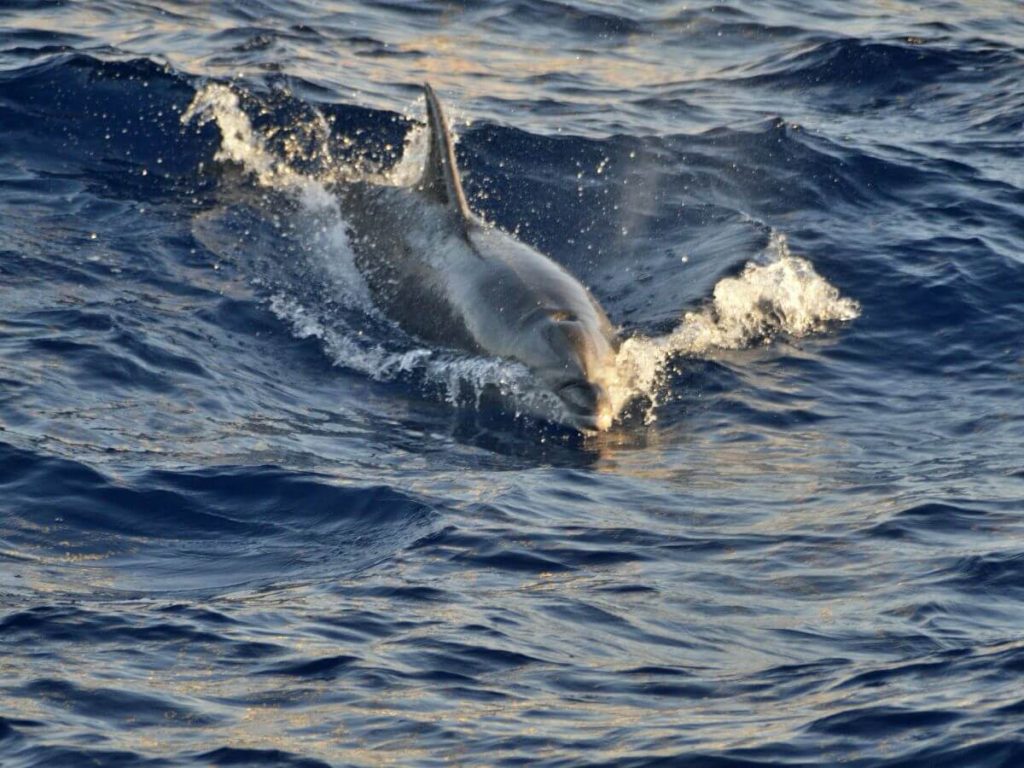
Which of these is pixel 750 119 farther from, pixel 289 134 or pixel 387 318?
pixel 387 318

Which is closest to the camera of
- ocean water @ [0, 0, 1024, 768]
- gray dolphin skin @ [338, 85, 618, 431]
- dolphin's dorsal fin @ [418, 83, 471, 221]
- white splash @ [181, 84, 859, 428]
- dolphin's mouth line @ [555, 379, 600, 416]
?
ocean water @ [0, 0, 1024, 768]

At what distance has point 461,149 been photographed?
19.0m

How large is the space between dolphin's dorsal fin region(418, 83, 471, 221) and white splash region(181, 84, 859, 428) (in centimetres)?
106

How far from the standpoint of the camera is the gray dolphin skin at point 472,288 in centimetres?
1253

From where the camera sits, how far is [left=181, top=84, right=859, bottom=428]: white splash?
511 inches

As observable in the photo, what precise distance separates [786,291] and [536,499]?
5.21m

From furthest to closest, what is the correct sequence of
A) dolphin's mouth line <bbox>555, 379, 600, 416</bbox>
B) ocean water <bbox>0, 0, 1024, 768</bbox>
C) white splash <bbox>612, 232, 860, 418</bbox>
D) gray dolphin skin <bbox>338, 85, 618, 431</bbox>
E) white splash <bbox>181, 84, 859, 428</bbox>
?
1. white splash <bbox>612, 232, 860, 418</bbox>
2. white splash <bbox>181, 84, 859, 428</bbox>
3. gray dolphin skin <bbox>338, 85, 618, 431</bbox>
4. dolphin's mouth line <bbox>555, 379, 600, 416</bbox>
5. ocean water <bbox>0, 0, 1024, 768</bbox>

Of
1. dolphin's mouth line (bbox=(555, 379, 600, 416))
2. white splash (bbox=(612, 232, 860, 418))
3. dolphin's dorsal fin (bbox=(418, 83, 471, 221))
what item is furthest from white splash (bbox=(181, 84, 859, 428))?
dolphin's dorsal fin (bbox=(418, 83, 471, 221))

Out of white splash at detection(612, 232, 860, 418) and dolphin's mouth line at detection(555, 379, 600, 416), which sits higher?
white splash at detection(612, 232, 860, 418)

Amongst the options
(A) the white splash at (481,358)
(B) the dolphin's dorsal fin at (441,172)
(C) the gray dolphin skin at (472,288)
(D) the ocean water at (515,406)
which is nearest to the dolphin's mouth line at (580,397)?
(C) the gray dolphin skin at (472,288)

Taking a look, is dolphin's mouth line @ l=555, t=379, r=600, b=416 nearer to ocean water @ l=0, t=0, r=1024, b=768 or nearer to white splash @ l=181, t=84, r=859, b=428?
white splash @ l=181, t=84, r=859, b=428

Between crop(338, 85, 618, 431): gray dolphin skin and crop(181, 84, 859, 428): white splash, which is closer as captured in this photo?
crop(338, 85, 618, 431): gray dolphin skin

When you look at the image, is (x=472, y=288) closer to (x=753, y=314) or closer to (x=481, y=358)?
(x=481, y=358)

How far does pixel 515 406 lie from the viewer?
1275 centimetres
